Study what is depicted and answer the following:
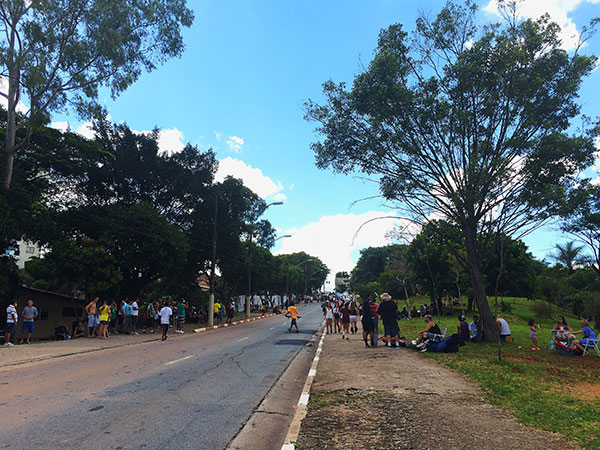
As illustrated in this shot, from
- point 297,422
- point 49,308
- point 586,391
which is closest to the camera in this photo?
point 297,422

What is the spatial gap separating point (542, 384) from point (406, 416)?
12.9ft

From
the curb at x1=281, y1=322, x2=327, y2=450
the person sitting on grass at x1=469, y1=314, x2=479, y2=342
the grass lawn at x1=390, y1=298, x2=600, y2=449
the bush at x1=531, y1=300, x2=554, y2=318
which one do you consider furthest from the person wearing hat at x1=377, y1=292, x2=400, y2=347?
the bush at x1=531, y1=300, x2=554, y2=318

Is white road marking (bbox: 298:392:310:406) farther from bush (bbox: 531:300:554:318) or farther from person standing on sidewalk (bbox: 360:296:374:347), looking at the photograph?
bush (bbox: 531:300:554:318)

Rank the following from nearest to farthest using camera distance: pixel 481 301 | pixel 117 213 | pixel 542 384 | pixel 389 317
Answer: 1. pixel 542 384
2. pixel 389 317
3. pixel 481 301
4. pixel 117 213

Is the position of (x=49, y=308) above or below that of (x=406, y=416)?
above

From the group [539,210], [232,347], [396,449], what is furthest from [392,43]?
[396,449]

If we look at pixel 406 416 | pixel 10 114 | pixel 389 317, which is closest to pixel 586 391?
pixel 406 416

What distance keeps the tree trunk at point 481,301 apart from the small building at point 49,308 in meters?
22.0

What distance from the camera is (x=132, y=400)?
21.2ft

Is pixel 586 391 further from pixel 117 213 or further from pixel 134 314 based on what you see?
pixel 117 213

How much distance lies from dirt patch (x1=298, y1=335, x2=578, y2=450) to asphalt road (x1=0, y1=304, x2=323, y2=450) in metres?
1.22

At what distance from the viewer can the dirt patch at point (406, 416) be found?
14.4 feet

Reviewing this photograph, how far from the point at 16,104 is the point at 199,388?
59.7 feet

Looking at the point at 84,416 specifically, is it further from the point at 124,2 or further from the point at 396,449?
the point at 124,2
